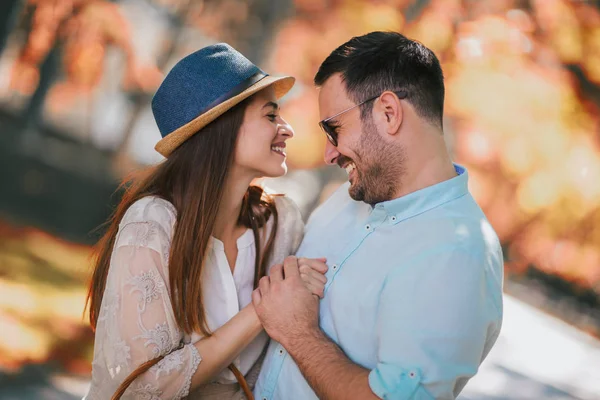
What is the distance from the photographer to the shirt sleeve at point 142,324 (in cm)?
206

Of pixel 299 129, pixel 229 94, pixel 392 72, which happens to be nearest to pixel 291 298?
pixel 229 94

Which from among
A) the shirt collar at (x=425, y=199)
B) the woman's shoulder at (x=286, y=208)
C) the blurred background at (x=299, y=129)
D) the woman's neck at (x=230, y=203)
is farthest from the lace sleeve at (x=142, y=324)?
the blurred background at (x=299, y=129)

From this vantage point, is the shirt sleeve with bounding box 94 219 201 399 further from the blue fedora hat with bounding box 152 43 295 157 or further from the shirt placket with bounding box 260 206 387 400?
the blue fedora hat with bounding box 152 43 295 157

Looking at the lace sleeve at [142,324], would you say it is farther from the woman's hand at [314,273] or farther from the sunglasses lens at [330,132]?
the sunglasses lens at [330,132]

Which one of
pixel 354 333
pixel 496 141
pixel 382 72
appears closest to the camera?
pixel 354 333

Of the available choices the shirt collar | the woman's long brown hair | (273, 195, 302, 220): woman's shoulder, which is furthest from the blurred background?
the shirt collar

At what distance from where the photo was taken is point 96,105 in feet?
28.2

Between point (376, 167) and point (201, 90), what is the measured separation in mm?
719

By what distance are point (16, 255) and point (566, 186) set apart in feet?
19.0

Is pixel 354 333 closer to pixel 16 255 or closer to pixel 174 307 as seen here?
pixel 174 307

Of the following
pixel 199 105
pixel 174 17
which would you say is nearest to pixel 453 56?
pixel 174 17

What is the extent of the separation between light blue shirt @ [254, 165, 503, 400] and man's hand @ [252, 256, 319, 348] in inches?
3.7

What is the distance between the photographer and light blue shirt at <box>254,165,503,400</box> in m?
1.81

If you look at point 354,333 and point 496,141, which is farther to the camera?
point 496,141
